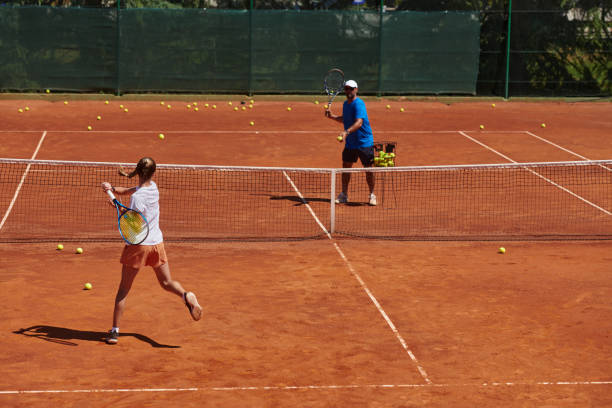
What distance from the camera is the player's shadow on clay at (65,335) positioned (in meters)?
8.53

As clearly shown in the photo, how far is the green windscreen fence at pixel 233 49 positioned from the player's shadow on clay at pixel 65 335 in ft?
62.2

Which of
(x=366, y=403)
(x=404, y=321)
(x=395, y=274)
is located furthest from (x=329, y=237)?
(x=366, y=403)

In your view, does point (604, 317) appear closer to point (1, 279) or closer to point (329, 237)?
point (329, 237)

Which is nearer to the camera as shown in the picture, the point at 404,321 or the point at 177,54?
the point at 404,321

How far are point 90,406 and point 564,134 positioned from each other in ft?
57.9

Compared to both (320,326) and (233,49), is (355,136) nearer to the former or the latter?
(320,326)

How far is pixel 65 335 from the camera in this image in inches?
342

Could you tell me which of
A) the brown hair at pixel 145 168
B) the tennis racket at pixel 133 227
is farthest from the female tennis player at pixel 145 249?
the tennis racket at pixel 133 227

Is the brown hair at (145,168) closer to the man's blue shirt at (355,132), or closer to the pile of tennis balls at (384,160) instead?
the man's blue shirt at (355,132)

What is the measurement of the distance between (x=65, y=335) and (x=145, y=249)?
1.22 m

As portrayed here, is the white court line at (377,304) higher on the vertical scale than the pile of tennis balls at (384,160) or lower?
lower

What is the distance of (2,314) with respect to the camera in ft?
30.2

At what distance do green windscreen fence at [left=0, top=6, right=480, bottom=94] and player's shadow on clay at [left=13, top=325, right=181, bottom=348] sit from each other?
18.9 meters

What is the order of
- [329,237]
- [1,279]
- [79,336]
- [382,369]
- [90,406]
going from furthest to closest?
[329,237], [1,279], [79,336], [382,369], [90,406]
